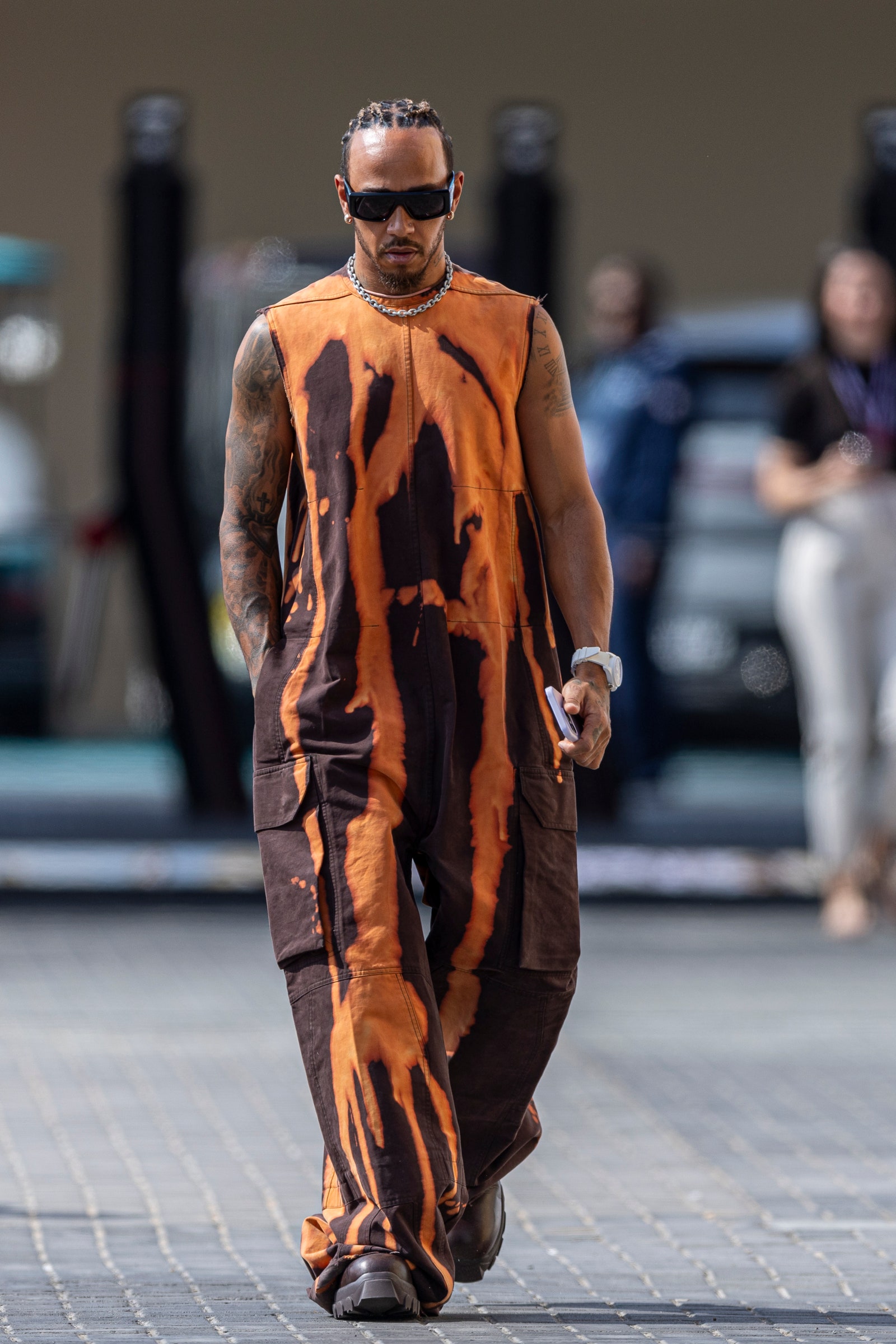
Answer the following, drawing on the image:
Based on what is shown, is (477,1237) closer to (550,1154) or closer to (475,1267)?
(475,1267)

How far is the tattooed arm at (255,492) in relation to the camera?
4.32 metres

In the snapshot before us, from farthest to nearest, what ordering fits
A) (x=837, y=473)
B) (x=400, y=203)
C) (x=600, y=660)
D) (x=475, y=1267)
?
(x=837, y=473) → (x=475, y=1267) → (x=600, y=660) → (x=400, y=203)

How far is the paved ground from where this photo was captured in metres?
4.28

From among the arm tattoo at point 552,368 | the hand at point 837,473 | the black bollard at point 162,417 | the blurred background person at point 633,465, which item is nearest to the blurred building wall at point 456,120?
the blurred background person at point 633,465

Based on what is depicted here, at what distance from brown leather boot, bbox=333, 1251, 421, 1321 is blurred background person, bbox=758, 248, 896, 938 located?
4.95 metres

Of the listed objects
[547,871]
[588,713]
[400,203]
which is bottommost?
[547,871]

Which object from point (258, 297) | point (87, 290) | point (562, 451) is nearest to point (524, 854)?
point (562, 451)

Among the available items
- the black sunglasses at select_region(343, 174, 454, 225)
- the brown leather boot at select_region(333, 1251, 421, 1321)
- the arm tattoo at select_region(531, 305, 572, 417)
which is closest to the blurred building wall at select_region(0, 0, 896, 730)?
the arm tattoo at select_region(531, 305, 572, 417)

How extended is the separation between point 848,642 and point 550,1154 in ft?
11.3

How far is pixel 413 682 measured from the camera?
423cm

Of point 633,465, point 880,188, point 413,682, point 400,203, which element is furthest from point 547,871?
point 633,465

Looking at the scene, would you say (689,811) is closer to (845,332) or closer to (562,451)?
(845,332)

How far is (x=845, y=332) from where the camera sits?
892 cm

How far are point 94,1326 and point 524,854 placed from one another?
0.98m
